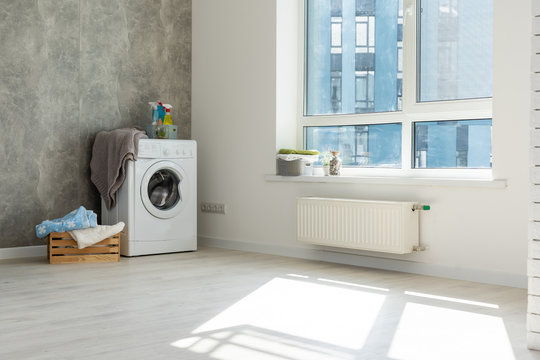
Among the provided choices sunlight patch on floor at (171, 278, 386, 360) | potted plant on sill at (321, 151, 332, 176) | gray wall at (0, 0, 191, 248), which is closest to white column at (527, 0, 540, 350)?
sunlight patch on floor at (171, 278, 386, 360)

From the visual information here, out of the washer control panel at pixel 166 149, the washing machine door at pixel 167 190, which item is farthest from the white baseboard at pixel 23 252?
the washer control panel at pixel 166 149

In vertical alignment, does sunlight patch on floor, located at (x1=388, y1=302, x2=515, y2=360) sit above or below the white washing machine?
below

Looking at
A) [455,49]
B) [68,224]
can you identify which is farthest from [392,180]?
[68,224]

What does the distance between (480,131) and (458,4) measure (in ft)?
2.72

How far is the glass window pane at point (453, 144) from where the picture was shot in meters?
4.02

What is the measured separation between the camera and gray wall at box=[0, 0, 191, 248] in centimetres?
477

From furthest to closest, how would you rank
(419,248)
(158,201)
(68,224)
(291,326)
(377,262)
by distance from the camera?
(158,201) < (68,224) < (377,262) < (419,248) < (291,326)

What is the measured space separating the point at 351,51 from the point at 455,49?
0.90 m

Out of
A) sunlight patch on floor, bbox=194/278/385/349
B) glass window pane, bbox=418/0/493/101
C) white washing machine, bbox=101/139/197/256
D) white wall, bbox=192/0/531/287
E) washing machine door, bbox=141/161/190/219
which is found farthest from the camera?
washing machine door, bbox=141/161/190/219

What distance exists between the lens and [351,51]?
4.84m

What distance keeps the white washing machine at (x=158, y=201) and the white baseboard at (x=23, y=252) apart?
0.50 m

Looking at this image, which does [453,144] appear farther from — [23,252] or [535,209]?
[23,252]

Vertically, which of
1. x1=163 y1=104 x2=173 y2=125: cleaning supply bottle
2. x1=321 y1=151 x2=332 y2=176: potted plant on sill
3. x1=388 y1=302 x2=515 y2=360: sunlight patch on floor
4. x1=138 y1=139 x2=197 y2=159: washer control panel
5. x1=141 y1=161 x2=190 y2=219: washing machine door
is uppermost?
x1=163 y1=104 x2=173 y2=125: cleaning supply bottle

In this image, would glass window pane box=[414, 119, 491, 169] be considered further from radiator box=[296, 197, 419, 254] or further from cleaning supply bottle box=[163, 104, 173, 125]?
cleaning supply bottle box=[163, 104, 173, 125]
